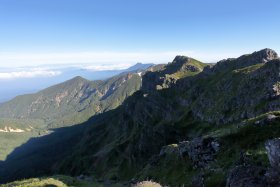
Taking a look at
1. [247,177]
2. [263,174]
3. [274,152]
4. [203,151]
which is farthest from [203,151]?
[274,152]

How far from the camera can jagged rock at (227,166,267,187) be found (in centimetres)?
1841

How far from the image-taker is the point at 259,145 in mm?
40844

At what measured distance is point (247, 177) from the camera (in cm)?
1920

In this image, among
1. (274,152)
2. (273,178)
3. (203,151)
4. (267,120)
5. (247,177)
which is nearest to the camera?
(273,178)

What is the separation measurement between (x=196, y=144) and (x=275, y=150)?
118ft

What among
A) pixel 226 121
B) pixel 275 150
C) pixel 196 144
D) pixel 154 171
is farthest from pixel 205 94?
pixel 275 150

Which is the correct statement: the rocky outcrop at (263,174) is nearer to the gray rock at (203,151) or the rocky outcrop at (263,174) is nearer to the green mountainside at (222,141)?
the green mountainside at (222,141)

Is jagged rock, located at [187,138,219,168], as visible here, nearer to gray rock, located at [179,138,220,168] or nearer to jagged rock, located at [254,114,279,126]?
gray rock, located at [179,138,220,168]

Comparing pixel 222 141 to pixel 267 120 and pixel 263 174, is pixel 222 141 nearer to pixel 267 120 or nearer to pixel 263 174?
pixel 267 120

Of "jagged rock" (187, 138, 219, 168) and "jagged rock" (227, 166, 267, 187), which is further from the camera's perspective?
"jagged rock" (187, 138, 219, 168)

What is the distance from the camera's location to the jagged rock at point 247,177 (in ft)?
60.4

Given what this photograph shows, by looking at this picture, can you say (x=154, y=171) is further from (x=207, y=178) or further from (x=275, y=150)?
(x=275, y=150)

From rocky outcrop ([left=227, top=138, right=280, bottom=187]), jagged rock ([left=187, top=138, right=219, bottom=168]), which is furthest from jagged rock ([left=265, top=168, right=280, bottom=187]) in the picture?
jagged rock ([left=187, top=138, right=219, bottom=168])

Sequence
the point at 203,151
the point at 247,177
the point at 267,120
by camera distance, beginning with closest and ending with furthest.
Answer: the point at 247,177 → the point at 267,120 → the point at 203,151
